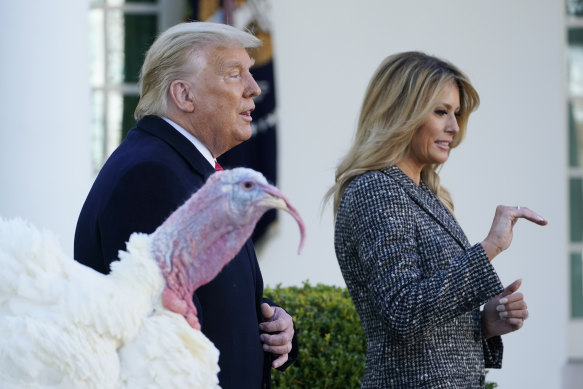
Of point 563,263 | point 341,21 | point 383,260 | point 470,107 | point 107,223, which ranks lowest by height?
point 563,263

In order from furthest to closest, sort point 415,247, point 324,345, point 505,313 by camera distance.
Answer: point 324,345 → point 505,313 → point 415,247

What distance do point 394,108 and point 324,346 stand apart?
147 cm

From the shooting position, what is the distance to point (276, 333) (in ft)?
7.75

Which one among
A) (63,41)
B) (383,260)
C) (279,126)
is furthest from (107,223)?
(279,126)

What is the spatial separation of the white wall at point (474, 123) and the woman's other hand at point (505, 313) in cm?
346

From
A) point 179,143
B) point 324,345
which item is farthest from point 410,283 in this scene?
point 324,345

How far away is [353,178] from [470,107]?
596 mm

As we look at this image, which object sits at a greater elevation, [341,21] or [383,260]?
[341,21]

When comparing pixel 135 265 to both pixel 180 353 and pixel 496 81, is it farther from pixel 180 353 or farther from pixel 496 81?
pixel 496 81

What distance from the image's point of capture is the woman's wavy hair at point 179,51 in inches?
91.3

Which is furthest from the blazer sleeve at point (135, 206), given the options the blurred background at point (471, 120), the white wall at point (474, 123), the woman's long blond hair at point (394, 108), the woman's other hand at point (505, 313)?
the white wall at point (474, 123)

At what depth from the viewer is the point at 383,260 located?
8.65 ft

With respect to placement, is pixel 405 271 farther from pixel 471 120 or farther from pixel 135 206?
pixel 471 120

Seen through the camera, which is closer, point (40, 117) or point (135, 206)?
point (135, 206)
